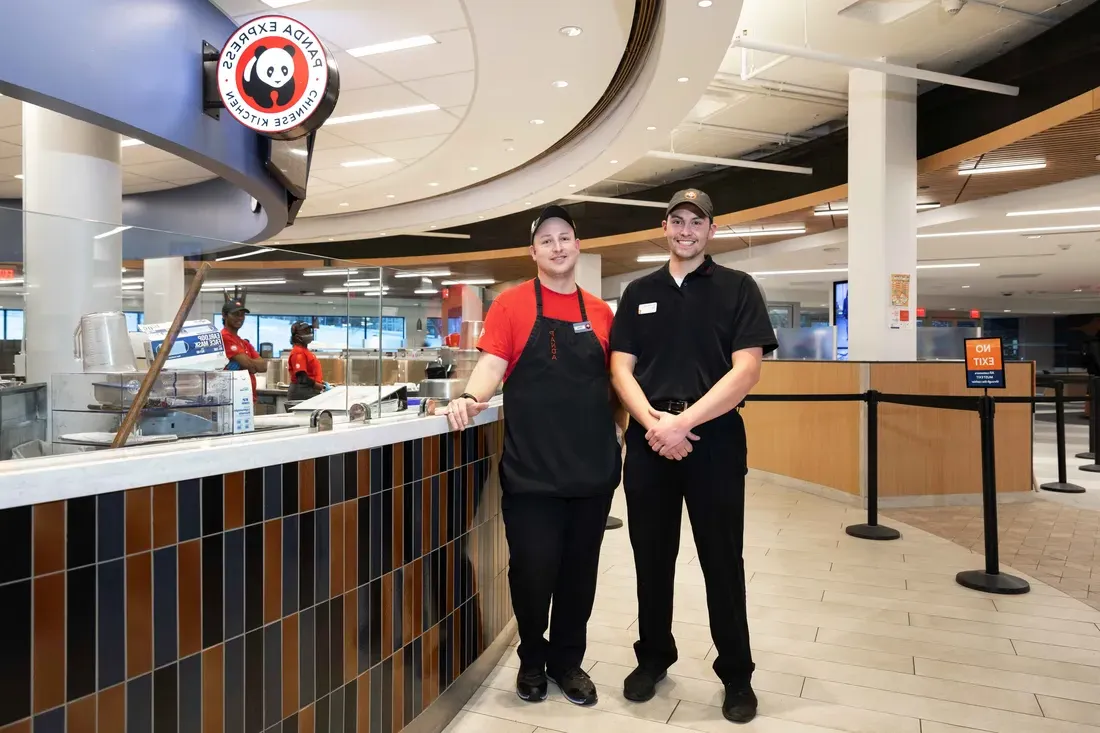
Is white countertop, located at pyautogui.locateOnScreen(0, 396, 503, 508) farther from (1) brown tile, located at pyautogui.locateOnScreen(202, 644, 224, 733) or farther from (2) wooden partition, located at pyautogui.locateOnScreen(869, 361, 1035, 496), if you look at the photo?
(2) wooden partition, located at pyautogui.locateOnScreen(869, 361, 1035, 496)

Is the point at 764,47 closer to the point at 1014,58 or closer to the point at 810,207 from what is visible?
the point at 1014,58

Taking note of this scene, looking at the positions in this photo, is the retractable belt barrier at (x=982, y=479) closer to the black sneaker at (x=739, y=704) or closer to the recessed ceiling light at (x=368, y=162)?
the black sneaker at (x=739, y=704)

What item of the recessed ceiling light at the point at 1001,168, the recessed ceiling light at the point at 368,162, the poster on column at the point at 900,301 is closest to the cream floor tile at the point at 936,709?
the poster on column at the point at 900,301

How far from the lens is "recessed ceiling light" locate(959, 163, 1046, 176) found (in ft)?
22.8

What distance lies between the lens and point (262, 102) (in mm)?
4395

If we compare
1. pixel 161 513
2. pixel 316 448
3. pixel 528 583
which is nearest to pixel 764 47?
pixel 528 583

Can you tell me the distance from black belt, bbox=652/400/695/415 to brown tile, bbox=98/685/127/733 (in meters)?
1.64

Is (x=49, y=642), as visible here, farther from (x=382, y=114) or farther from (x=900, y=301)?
(x=900, y=301)

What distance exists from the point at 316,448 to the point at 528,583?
0.95 metres

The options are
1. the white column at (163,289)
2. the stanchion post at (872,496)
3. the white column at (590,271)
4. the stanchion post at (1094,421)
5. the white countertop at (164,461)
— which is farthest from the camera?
the white column at (590,271)

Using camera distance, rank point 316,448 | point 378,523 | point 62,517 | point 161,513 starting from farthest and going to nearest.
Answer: point 378,523
point 316,448
point 161,513
point 62,517

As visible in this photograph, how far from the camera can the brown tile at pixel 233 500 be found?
152 cm

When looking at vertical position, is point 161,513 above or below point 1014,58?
below

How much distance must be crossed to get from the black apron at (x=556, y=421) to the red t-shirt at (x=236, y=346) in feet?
2.62
